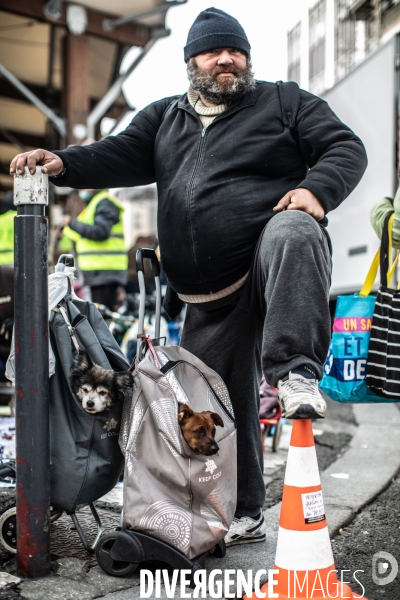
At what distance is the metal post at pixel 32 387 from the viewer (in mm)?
2209

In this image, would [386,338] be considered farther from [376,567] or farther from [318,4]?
[318,4]

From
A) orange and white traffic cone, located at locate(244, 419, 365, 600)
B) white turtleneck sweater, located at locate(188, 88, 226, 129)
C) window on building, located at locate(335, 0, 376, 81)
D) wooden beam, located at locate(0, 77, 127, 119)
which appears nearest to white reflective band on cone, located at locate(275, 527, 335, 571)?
orange and white traffic cone, located at locate(244, 419, 365, 600)

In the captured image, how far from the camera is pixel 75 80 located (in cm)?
1072

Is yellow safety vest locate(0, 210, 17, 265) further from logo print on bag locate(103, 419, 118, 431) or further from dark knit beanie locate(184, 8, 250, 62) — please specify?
logo print on bag locate(103, 419, 118, 431)

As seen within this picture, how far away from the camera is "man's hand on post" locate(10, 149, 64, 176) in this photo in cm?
235

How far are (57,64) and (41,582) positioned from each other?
12062 mm

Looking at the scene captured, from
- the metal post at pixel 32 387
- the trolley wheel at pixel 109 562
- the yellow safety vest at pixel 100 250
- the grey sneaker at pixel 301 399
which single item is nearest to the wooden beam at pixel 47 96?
the yellow safety vest at pixel 100 250

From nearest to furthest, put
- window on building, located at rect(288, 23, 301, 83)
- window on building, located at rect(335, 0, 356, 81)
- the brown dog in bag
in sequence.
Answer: the brown dog in bag < window on building, located at rect(288, 23, 301, 83) < window on building, located at rect(335, 0, 356, 81)

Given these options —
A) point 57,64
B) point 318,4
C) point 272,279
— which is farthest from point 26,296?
point 318,4

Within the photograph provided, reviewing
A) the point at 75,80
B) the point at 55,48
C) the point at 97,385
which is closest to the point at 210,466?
the point at 97,385

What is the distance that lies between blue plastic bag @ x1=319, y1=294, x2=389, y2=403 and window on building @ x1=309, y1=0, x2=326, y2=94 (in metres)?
11.4

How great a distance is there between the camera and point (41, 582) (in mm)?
2166

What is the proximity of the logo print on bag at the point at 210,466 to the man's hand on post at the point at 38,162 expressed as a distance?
113 cm

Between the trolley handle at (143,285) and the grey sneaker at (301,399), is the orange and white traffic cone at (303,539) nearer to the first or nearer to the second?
the grey sneaker at (301,399)
